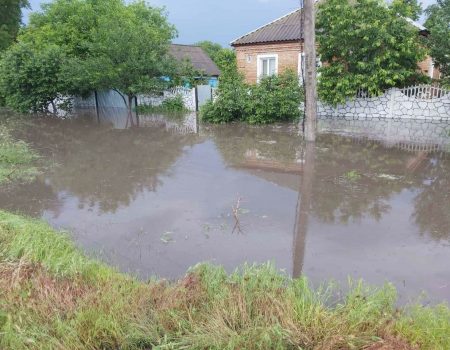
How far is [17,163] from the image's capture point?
921cm

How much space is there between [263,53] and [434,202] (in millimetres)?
14719

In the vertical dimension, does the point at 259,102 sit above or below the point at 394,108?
above

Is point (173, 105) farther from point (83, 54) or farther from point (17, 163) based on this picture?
point (17, 163)

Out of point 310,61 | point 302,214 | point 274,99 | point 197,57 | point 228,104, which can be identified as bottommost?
point 302,214


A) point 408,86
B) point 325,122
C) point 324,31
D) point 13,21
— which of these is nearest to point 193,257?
point 325,122

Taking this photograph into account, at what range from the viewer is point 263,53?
1958 centimetres

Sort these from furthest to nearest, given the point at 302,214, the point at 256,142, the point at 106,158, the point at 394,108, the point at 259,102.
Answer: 1. the point at 394,108
2. the point at 259,102
3. the point at 256,142
4. the point at 106,158
5. the point at 302,214

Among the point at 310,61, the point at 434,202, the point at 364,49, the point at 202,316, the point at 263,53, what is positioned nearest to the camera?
the point at 202,316

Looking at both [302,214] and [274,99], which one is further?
[274,99]

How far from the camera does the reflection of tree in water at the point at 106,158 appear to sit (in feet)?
24.2

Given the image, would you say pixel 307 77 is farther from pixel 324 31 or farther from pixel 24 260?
pixel 24 260

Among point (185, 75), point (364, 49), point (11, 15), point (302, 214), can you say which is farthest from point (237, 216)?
point (11, 15)

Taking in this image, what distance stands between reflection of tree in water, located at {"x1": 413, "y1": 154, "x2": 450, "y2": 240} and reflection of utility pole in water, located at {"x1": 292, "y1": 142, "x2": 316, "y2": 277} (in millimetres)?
1554

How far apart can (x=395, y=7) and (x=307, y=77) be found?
239 inches
